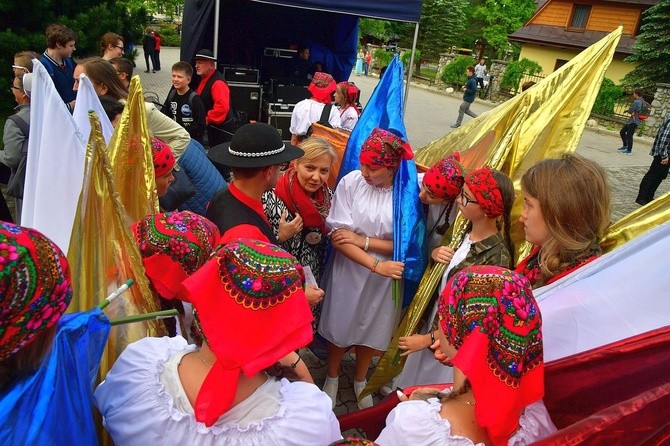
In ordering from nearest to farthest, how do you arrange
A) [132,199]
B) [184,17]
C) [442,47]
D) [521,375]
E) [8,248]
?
1. [8,248]
2. [521,375]
3. [132,199]
4. [184,17]
5. [442,47]

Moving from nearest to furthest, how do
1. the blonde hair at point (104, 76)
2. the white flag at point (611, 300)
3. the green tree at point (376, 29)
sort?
the white flag at point (611, 300), the blonde hair at point (104, 76), the green tree at point (376, 29)

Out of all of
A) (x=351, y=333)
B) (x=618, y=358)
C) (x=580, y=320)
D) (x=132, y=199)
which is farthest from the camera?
(x=351, y=333)

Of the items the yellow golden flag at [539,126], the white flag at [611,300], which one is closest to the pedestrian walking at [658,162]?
the yellow golden flag at [539,126]

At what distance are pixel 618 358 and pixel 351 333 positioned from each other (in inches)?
70.9

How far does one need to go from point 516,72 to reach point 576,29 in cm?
736

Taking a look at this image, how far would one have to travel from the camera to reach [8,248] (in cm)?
87

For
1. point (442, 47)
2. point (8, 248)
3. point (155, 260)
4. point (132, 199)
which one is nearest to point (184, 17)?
point (132, 199)

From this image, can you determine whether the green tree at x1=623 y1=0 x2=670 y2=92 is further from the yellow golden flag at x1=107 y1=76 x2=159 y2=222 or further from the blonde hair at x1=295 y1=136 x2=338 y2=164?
the yellow golden flag at x1=107 y1=76 x2=159 y2=222

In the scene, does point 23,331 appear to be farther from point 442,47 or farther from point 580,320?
point 442,47

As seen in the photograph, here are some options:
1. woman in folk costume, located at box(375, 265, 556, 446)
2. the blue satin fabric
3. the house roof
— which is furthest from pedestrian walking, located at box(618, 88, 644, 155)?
the blue satin fabric

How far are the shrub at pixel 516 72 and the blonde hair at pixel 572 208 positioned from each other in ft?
73.9

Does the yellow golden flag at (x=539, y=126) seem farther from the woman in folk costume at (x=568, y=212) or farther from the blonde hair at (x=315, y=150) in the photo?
the blonde hair at (x=315, y=150)

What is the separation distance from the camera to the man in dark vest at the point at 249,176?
2.13 m

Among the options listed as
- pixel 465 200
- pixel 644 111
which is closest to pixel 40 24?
pixel 465 200
